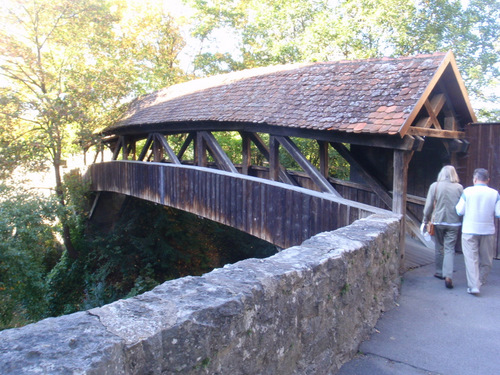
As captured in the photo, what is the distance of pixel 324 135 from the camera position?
6.19 m

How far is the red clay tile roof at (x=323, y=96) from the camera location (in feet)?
17.8

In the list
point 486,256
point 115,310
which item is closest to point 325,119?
point 486,256

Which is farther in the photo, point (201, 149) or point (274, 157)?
point (201, 149)

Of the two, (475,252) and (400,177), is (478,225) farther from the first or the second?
(400,177)

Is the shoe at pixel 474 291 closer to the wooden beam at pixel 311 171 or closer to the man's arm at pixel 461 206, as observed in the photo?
the man's arm at pixel 461 206

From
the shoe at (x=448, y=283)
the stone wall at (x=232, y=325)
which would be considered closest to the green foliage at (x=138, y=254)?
the shoe at (x=448, y=283)

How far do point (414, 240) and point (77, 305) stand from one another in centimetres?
1245

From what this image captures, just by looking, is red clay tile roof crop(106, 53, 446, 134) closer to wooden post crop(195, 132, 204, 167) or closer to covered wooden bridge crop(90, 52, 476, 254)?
covered wooden bridge crop(90, 52, 476, 254)

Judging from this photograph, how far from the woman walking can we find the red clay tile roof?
0.85 metres

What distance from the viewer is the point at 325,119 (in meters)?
5.99

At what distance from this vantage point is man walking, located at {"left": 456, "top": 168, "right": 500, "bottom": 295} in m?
4.31

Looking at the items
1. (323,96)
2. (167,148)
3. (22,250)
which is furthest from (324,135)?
(22,250)

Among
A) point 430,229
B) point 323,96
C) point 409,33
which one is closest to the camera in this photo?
point 430,229

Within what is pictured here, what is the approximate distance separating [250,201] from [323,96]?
234 cm
